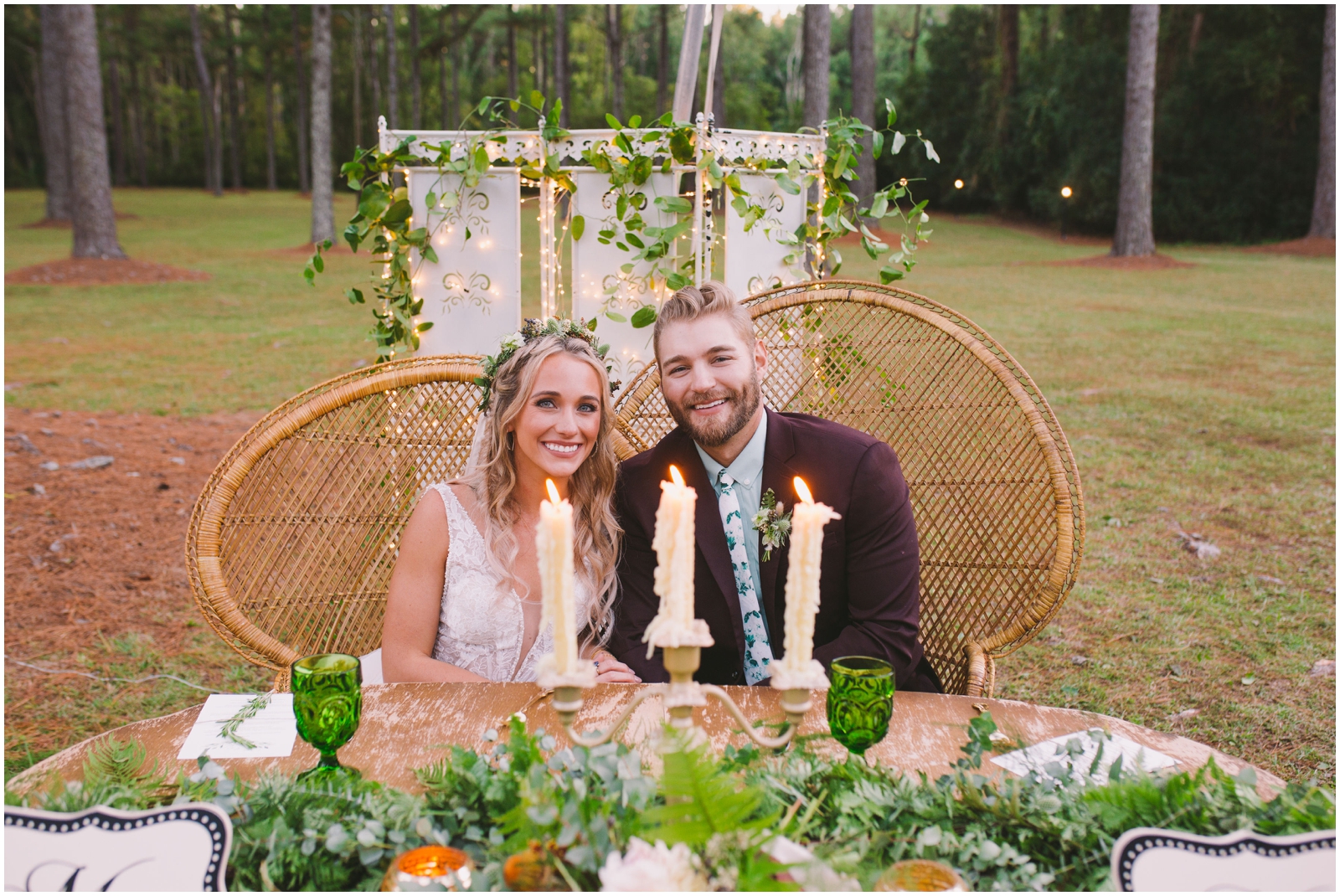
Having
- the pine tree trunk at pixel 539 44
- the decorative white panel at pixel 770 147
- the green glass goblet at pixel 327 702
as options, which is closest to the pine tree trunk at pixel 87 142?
the decorative white panel at pixel 770 147

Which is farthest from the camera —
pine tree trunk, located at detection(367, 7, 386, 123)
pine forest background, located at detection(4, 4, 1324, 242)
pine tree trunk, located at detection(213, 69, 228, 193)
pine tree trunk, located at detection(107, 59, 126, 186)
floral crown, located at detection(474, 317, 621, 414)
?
pine tree trunk, located at detection(107, 59, 126, 186)

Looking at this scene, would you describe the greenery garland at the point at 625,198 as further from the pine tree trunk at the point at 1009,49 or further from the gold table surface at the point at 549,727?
the pine tree trunk at the point at 1009,49

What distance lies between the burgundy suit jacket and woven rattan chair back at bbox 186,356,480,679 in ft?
2.16

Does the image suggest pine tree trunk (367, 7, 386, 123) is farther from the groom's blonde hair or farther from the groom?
the groom

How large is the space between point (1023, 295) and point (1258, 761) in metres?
12.3

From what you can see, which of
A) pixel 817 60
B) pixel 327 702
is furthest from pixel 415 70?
pixel 327 702

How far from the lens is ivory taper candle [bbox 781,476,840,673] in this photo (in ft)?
3.37

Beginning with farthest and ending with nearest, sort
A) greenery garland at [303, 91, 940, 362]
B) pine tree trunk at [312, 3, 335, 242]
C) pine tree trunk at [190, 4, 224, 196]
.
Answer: pine tree trunk at [190, 4, 224, 196] → pine tree trunk at [312, 3, 335, 242] → greenery garland at [303, 91, 940, 362]

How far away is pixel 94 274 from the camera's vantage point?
49.3 feet

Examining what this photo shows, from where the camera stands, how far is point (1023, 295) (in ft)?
46.8

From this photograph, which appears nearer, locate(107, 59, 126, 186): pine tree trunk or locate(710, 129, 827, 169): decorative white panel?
locate(710, 129, 827, 169): decorative white panel

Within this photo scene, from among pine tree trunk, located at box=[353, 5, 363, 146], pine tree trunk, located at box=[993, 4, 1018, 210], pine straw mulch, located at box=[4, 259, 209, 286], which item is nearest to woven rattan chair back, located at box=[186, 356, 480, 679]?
pine straw mulch, located at box=[4, 259, 209, 286]

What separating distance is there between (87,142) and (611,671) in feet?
52.6

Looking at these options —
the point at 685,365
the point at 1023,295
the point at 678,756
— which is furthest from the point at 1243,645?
the point at 1023,295
